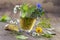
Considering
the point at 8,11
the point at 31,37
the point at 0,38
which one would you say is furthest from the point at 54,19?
the point at 0,38

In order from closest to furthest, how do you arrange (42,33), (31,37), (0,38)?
1. (0,38)
2. (31,37)
3. (42,33)

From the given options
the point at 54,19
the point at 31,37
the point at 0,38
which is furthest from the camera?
the point at 54,19

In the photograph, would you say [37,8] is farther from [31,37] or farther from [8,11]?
[8,11]

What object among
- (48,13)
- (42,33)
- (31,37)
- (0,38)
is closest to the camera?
(0,38)

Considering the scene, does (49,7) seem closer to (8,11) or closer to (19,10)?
(8,11)

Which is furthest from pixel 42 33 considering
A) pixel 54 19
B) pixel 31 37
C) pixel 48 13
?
pixel 48 13

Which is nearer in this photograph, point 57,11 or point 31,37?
point 31,37

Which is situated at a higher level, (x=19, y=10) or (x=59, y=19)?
(x=19, y=10)

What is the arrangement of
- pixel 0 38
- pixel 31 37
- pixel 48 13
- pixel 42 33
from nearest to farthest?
pixel 0 38 < pixel 31 37 < pixel 42 33 < pixel 48 13
